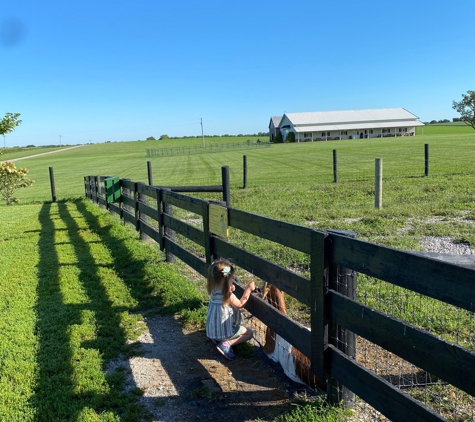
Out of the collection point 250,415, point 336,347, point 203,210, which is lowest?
point 250,415

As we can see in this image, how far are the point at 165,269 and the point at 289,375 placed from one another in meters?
3.57

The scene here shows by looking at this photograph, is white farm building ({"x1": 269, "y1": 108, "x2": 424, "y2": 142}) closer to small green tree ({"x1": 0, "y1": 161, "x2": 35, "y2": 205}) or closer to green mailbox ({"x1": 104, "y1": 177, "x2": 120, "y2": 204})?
small green tree ({"x1": 0, "y1": 161, "x2": 35, "y2": 205})

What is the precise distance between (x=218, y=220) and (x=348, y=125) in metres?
95.0

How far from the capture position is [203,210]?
540 centimetres

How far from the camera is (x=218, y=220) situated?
497cm

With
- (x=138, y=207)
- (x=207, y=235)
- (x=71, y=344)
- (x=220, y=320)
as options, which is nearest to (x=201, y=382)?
(x=220, y=320)

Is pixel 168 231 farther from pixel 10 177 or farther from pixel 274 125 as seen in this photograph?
pixel 274 125

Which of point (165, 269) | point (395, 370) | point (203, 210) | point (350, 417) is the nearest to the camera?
point (350, 417)

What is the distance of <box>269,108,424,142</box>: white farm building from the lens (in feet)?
307

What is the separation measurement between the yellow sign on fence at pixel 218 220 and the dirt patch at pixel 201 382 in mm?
1116

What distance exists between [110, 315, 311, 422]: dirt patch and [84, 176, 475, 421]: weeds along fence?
419 millimetres

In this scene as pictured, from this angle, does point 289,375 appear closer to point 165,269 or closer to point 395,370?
point 395,370

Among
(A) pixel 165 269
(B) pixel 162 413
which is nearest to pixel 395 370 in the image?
(B) pixel 162 413

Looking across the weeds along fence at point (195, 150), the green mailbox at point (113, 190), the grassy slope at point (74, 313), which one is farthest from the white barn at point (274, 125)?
the grassy slope at point (74, 313)
